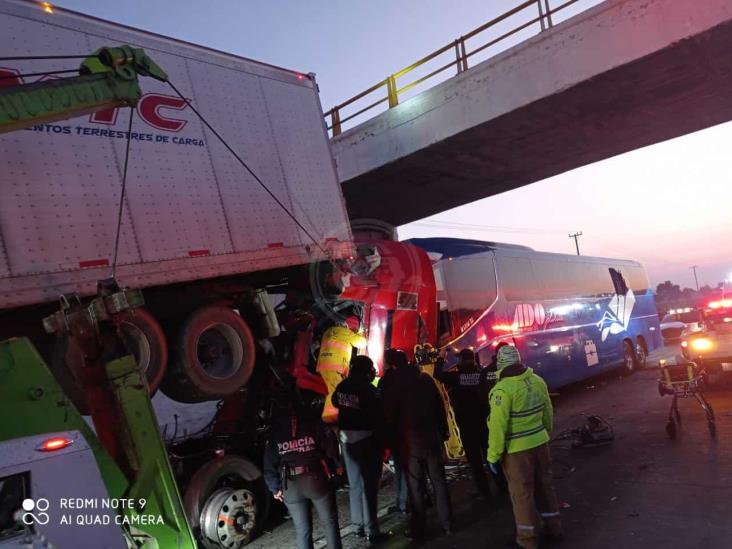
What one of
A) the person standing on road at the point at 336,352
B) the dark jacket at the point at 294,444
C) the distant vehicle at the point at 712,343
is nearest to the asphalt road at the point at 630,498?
the distant vehicle at the point at 712,343

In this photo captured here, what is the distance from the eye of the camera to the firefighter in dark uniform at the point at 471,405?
667cm

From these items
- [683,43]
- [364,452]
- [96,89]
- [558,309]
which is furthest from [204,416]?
[683,43]

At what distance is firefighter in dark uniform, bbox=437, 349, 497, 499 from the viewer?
667cm

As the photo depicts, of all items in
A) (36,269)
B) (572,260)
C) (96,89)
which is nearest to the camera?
(96,89)

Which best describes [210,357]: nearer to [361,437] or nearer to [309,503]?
[361,437]

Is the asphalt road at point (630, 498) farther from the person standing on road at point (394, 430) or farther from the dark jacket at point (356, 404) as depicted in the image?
the dark jacket at point (356, 404)

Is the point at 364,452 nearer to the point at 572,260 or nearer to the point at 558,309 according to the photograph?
the point at 558,309

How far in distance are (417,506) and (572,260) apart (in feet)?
37.1

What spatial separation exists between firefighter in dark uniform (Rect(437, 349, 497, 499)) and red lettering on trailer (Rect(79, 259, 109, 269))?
4125 mm

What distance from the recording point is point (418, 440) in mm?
5562

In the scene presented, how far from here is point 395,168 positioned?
12.9m

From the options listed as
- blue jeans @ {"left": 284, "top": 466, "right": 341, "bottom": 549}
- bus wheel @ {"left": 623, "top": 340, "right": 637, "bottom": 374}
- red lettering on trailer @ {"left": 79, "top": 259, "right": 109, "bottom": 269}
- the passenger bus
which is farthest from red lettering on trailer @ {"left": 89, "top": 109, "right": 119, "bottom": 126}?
bus wheel @ {"left": 623, "top": 340, "right": 637, "bottom": 374}

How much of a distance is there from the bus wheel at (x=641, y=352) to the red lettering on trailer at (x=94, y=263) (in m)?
17.2

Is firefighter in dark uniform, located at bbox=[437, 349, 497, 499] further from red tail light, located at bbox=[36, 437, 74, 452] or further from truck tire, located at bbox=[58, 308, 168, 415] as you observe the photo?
red tail light, located at bbox=[36, 437, 74, 452]
